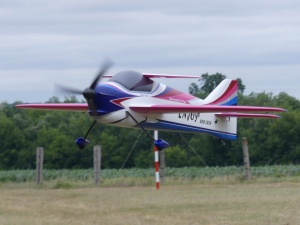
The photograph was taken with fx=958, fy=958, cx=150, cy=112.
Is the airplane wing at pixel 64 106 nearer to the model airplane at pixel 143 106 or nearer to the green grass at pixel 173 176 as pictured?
the model airplane at pixel 143 106

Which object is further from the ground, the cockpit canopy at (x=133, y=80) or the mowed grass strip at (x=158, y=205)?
the cockpit canopy at (x=133, y=80)

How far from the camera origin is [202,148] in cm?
4825

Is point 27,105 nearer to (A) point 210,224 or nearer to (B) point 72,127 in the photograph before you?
(A) point 210,224

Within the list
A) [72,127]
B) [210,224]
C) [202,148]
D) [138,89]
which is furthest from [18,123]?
[210,224]

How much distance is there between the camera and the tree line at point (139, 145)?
4841 centimetres

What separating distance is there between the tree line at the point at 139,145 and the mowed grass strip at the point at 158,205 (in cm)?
2049

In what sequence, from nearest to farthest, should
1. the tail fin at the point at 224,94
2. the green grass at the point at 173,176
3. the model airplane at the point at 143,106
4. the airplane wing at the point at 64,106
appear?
the model airplane at the point at 143,106
the airplane wing at the point at 64,106
the tail fin at the point at 224,94
the green grass at the point at 173,176

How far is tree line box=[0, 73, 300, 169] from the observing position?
48.4m

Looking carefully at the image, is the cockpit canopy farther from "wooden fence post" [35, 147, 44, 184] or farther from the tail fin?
"wooden fence post" [35, 147, 44, 184]

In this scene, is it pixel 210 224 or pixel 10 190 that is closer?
pixel 210 224

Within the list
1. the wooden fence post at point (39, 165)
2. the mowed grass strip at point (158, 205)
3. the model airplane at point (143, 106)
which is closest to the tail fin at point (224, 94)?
the model airplane at point (143, 106)

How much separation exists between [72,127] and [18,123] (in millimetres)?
5167

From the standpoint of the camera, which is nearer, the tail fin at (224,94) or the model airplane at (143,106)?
the model airplane at (143,106)

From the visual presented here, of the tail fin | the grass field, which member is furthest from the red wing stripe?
the tail fin
